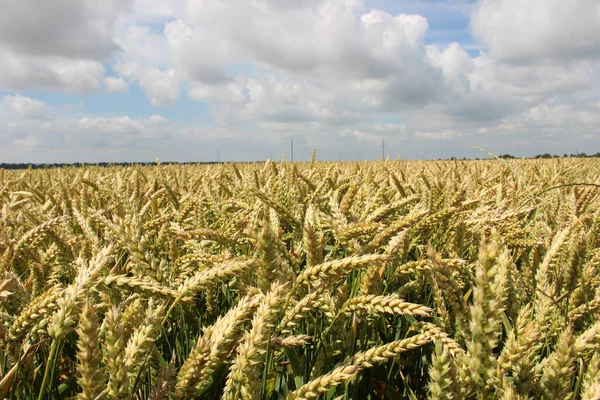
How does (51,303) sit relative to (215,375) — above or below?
above

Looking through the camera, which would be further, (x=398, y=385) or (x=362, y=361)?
(x=398, y=385)

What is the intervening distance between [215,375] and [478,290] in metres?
0.70

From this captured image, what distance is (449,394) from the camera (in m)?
0.73

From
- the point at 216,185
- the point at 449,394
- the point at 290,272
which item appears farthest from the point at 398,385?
the point at 216,185

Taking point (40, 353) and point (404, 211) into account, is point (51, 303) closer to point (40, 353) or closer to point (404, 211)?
point (40, 353)

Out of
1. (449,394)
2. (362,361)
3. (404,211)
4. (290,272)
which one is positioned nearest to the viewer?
(449,394)

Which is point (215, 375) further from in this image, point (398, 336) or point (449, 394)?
point (398, 336)

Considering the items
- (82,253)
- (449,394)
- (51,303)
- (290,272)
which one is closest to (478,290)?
(449,394)

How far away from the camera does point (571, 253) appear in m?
1.35

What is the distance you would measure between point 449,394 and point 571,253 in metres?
0.90

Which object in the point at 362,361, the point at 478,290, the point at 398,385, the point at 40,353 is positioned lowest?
the point at 398,385

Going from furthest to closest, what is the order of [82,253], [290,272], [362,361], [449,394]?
→ [82,253]
[290,272]
[362,361]
[449,394]

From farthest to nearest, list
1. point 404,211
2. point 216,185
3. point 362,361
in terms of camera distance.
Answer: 1. point 216,185
2. point 404,211
3. point 362,361

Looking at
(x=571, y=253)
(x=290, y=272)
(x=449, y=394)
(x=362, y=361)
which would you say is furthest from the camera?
(x=571, y=253)
